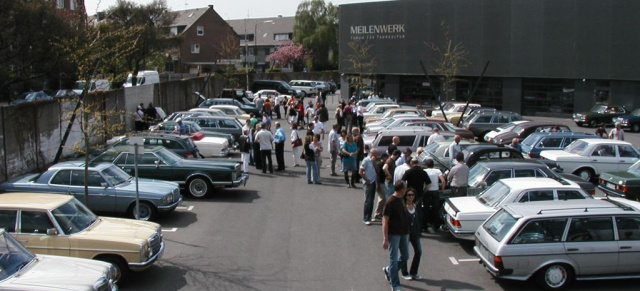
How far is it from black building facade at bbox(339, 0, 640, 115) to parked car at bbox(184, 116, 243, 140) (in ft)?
50.0

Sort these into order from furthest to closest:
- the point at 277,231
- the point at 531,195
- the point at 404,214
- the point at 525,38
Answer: the point at 525,38, the point at 277,231, the point at 531,195, the point at 404,214

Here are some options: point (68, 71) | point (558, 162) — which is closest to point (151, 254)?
point (558, 162)

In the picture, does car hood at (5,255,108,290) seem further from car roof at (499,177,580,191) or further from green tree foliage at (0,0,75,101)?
green tree foliage at (0,0,75,101)

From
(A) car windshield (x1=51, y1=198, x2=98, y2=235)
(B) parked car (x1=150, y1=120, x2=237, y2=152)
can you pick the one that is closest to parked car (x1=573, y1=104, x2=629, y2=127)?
(B) parked car (x1=150, y1=120, x2=237, y2=152)

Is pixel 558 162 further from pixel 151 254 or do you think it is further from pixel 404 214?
pixel 151 254

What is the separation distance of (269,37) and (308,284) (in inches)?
3500

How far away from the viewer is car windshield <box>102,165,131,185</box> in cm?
1412

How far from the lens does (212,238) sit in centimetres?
1270

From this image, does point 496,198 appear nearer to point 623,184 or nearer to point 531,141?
point 623,184

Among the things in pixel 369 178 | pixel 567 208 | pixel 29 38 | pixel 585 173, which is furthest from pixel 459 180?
pixel 29 38

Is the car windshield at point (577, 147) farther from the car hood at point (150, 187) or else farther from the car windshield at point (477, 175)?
the car hood at point (150, 187)

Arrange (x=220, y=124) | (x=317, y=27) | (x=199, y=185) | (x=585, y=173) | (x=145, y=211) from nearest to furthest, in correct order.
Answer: (x=145, y=211), (x=199, y=185), (x=585, y=173), (x=220, y=124), (x=317, y=27)

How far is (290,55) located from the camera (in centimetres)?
8706

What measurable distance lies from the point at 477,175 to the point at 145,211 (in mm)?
7529
